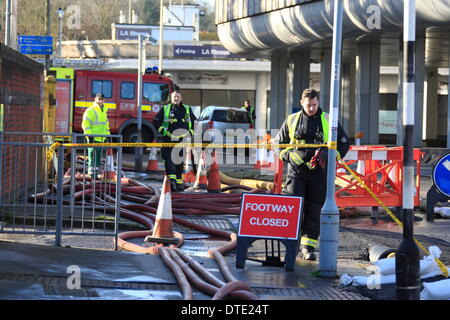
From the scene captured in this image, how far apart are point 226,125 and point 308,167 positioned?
2513 cm

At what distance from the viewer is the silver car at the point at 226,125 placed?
34156mm

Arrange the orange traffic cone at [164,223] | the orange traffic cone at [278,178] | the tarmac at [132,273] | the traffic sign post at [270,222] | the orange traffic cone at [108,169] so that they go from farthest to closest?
the orange traffic cone at [278,178], the orange traffic cone at [108,169], the orange traffic cone at [164,223], the traffic sign post at [270,222], the tarmac at [132,273]

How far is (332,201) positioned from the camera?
8.86 metres

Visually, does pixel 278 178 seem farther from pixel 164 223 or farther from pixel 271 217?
pixel 271 217

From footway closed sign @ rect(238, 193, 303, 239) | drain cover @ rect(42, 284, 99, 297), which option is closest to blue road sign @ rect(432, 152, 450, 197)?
footway closed sign @ rect(238, 193, 303, 239)

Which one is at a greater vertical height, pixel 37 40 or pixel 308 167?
pixel 37 40

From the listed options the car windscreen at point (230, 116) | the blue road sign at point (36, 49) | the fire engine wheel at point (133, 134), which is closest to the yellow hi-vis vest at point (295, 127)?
the fire engine wheel at point (133, 134)

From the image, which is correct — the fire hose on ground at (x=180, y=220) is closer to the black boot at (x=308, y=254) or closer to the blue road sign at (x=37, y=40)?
the black boot at (x=308, y=254)

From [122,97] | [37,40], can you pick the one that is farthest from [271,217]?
[37,40]

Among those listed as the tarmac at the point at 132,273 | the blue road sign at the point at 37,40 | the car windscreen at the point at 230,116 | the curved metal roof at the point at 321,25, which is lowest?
the tarmac at the point at 132,273

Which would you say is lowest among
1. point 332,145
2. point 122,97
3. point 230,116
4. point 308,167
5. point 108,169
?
point 108,169

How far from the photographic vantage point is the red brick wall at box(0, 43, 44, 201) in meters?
11.0

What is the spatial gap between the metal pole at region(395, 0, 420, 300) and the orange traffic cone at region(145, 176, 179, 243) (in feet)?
11.8

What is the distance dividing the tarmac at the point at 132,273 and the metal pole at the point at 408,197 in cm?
28
